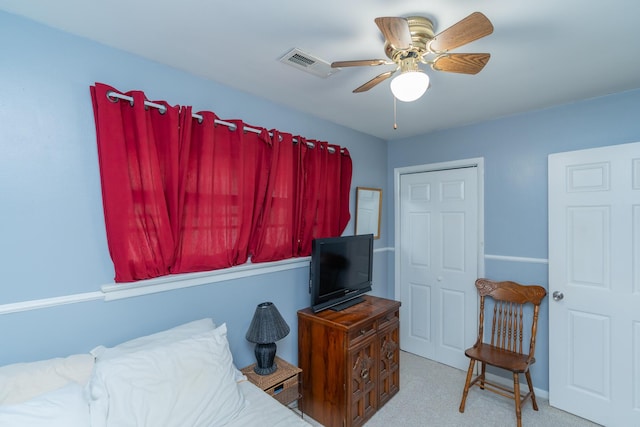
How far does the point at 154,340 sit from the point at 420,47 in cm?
195

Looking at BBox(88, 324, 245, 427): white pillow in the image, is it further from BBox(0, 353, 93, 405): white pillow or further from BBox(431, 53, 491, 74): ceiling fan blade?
BBox(431, 53, 491, 74): ceiling fan blade

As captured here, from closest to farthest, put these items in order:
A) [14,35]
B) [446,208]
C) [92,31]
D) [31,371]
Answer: [31,371]
[14,35]
[92,31]
[446,208]

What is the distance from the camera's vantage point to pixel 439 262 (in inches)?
125

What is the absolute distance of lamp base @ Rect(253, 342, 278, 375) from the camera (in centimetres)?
196

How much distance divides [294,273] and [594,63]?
245 centimetres

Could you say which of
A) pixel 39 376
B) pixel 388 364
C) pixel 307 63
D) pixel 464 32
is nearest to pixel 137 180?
pixel 39 376

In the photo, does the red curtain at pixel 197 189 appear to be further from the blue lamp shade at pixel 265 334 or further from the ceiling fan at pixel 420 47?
the ceiling fan at pixel 420 47

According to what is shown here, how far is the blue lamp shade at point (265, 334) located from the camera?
1904mm

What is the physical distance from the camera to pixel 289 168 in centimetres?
234

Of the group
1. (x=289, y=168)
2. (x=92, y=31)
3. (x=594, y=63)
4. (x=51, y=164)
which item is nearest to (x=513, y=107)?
(x=594, y=63)

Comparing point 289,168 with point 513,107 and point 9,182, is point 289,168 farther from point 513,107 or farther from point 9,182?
point 513,107

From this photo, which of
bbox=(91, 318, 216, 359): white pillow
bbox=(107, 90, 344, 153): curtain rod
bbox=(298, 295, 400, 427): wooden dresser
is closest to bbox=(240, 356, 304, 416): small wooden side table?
bbox=(298, 295, 400, 427): wooden dresser

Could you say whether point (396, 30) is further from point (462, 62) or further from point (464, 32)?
point (462, 62)

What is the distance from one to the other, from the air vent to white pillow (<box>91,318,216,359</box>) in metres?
1.62
